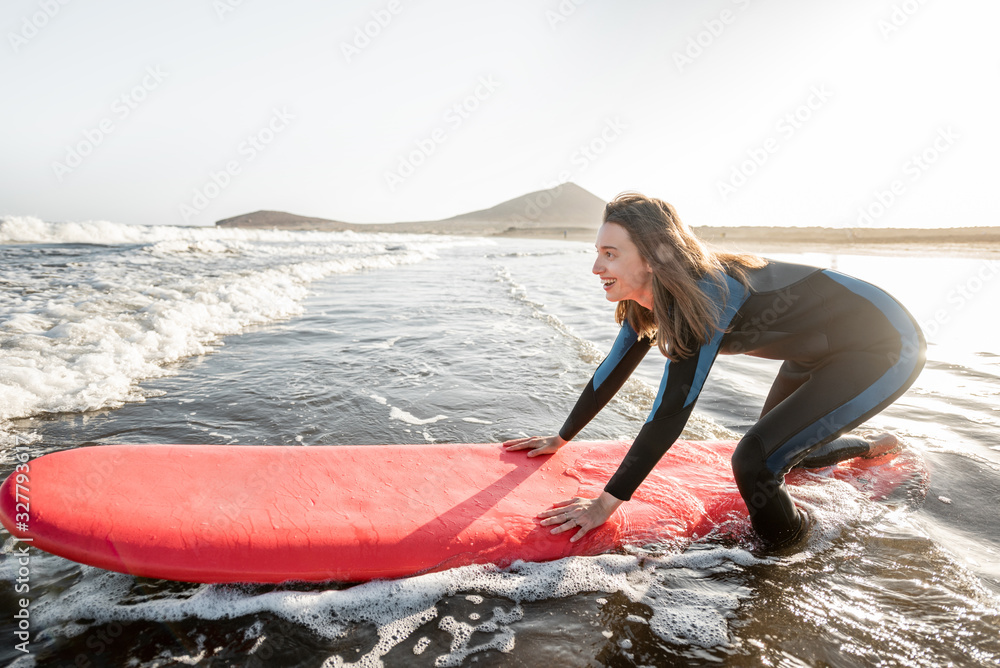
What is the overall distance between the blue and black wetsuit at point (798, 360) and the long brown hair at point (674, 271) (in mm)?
55

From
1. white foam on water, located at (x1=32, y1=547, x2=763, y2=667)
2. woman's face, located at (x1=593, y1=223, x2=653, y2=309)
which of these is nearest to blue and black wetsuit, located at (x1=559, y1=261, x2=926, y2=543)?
woman's face, located at (x1=593, y1=223, x2=653, y2=309)

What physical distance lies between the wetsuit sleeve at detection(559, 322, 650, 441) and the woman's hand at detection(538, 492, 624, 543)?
54 cm

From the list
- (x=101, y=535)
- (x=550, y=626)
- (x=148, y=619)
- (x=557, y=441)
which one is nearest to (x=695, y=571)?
(x=550, y=626)

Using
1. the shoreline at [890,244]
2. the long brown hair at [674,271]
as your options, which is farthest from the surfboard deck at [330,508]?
the shoreline at [890,244]

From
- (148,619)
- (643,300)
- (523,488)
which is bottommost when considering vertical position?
(148,619)

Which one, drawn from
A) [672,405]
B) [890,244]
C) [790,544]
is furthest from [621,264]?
[890,244]

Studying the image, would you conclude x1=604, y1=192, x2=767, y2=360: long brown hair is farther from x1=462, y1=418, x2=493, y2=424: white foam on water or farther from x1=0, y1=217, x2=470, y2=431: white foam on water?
x1=0, y1=217, x2=470, y2=431: white foam on water

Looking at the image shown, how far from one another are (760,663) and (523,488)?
1132 millimetres

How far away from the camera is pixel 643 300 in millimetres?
2164

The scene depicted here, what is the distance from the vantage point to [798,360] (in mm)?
2389

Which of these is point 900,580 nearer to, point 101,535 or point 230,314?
point 101,535

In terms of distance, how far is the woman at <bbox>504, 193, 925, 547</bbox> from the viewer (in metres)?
1.97

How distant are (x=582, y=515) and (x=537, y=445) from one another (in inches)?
26.6

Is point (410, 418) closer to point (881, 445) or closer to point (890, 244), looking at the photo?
point (881, 445)
